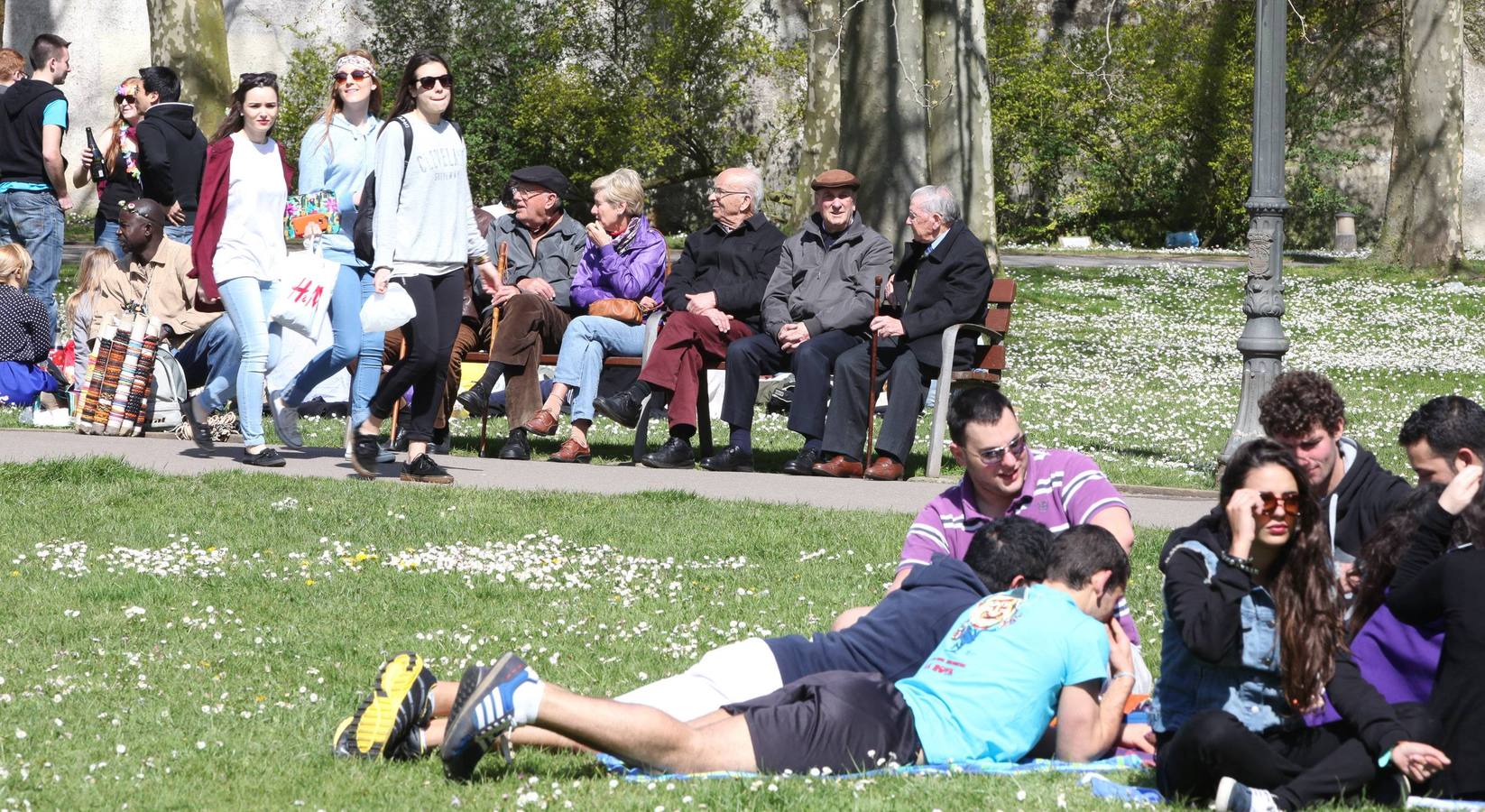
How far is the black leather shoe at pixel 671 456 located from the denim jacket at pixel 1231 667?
5.95 m

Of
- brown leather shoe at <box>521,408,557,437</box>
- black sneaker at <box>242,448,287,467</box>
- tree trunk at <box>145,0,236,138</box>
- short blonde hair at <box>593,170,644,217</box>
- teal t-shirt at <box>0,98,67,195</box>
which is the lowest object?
black sneaker at <box>242,448,287,467</box>

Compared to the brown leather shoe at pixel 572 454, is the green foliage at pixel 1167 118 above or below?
above

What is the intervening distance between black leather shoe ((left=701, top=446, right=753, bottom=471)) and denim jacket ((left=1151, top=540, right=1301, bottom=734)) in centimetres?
586

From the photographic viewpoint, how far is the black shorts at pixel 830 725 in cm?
457

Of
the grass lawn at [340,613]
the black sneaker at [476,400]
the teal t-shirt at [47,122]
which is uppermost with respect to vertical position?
the teal t-shirt at [47,122]

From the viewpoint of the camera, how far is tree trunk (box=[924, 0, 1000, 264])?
726 inches

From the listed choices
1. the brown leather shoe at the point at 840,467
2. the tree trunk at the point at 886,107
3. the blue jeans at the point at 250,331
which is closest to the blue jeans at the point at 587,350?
the brown leather shoe at the point at 840,467

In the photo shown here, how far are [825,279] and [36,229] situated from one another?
6.43 meters

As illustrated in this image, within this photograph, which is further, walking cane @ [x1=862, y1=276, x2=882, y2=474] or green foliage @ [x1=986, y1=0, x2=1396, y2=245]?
green foliage @ [x1=986, y1=0, x2=1396, y2=245]

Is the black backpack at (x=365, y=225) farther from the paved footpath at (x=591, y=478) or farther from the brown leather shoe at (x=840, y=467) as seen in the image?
the brown leather shoe at (x=840, y=467)

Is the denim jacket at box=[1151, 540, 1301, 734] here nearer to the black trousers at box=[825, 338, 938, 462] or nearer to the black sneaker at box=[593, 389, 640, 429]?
the black trousers at box=[825, 338, 938, 462]

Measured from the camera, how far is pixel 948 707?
4.73 meters

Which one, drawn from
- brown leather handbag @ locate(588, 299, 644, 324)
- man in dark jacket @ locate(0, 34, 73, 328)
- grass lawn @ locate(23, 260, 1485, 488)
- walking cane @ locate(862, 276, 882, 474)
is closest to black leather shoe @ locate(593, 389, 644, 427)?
grass lawn @ locate(23, 260, 1485, 488)

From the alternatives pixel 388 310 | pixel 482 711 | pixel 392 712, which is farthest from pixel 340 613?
pixel 388 310
